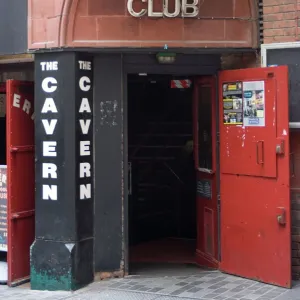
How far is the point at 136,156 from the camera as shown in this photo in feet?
31.0

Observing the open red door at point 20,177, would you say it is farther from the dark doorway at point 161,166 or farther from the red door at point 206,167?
the dark doorway at point 161,166

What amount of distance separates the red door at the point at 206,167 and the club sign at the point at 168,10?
93 centimetres

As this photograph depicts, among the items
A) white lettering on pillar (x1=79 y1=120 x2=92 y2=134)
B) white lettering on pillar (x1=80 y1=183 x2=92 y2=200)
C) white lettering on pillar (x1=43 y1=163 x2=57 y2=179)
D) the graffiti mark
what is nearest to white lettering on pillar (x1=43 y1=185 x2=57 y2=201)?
white lettering on pillar (x1=43 y1=163 x2=57 y2=179)

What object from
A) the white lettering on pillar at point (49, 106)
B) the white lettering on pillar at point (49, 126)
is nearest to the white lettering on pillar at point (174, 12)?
the white lettering on pillar at point (49, 106)

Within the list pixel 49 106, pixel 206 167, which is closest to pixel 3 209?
pixel 49 106

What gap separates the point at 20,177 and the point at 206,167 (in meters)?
2.33

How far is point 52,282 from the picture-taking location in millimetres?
6824

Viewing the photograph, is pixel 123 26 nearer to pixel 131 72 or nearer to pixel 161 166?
pixel 131 72

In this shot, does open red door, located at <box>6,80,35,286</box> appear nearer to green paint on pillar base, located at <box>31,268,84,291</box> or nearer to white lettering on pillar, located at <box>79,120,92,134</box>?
green paint on pillar base, located at <box>31,268,84,291</box>

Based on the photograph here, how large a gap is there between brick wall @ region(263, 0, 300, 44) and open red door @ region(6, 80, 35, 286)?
2.90 metres

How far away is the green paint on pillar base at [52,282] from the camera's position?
6.72 metres

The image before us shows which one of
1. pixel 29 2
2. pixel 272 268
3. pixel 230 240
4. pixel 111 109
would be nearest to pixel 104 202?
pixel 111 109

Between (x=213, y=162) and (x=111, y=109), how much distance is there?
1439 mm

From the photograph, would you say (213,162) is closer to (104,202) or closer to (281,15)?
(104,202)
